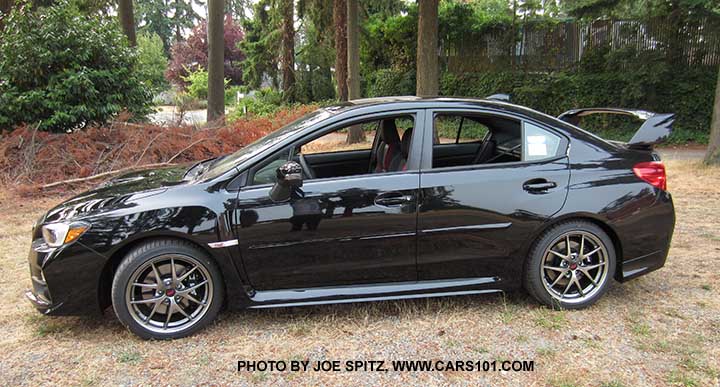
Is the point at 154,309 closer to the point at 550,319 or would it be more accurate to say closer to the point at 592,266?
the point at 550,319

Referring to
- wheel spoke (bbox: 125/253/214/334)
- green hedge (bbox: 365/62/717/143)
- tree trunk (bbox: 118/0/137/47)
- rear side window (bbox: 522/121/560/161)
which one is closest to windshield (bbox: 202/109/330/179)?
wheel spoke (bbox: 125/253/214/334)

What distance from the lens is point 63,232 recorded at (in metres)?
3.42

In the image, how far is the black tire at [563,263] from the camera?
378cm

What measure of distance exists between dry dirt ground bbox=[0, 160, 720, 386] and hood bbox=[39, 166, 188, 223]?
818 mm

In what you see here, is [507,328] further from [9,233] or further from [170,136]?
[170,136]

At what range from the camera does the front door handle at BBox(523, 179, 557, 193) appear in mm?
3742

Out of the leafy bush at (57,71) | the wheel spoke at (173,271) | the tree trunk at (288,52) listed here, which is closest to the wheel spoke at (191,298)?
the wheel spoke at (173,271)

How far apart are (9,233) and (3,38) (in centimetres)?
495

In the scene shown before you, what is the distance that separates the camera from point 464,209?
3.67 metres

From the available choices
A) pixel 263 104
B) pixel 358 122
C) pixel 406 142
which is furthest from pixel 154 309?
pixel 263 104

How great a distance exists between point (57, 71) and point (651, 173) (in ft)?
30.8

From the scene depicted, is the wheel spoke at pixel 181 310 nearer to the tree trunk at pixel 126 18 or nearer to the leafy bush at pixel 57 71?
the leafy bush at pixel 57 71

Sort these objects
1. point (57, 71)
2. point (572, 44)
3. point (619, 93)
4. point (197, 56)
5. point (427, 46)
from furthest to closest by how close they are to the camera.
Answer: point (197, 56)
point (572, 44)
point (619, 93)
point (427, 46)
point (57, 71)

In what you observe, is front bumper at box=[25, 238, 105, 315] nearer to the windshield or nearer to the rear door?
the windshield
